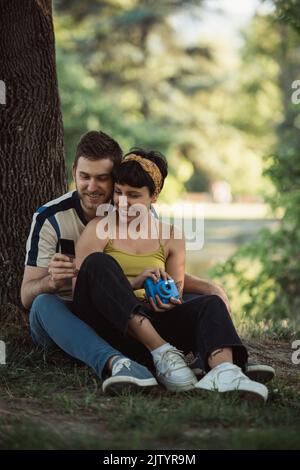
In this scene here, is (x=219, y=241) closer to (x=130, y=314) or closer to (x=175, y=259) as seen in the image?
(x=175, y=259)

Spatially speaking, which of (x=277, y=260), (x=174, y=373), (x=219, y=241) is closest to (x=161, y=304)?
(x=174, y=373)

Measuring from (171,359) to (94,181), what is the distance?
963 mm

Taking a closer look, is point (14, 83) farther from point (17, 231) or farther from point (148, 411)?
point (148, 411)

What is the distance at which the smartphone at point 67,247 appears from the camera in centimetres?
389

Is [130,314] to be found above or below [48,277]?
below

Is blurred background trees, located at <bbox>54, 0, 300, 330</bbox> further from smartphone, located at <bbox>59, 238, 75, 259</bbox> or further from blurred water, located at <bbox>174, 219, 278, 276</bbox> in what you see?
smartphone, located at <bbox>59, 238, 75, 259</bbox>

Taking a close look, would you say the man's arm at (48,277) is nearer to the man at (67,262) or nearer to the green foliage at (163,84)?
the man at (67,262)

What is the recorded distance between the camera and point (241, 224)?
87.6 ft

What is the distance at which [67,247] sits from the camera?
12.8 feet

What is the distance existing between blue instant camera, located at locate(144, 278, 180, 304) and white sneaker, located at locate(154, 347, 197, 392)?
25cm

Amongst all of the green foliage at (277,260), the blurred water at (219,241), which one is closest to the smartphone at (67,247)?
the green foliage at (277,260)

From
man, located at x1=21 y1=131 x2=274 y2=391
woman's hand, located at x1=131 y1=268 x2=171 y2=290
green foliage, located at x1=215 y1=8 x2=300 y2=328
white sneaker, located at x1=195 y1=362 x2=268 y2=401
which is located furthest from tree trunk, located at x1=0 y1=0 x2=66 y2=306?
green foliage, located at x1=215 y1=8 x2=300 y2=328

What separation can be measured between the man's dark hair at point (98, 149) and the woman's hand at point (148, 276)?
0.60m
